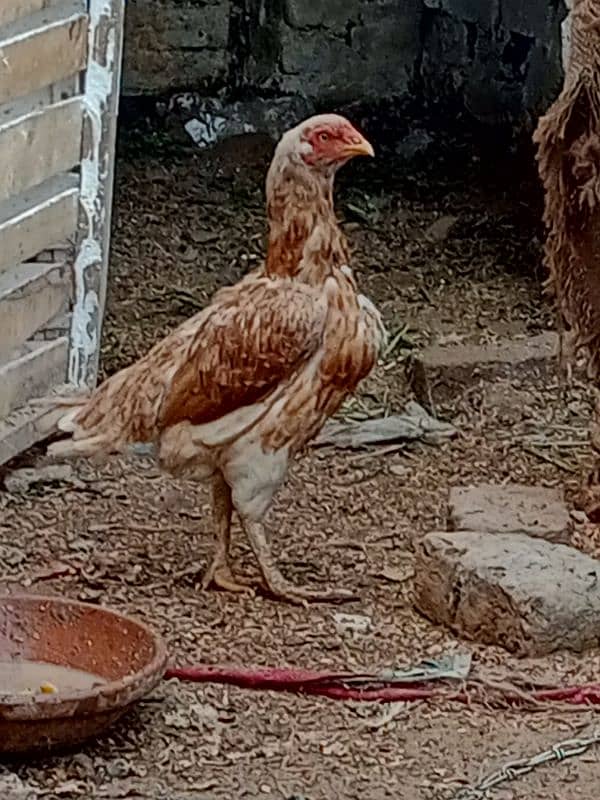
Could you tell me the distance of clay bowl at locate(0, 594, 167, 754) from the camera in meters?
3.09

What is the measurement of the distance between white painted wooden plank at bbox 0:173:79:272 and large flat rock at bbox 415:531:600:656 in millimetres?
1356

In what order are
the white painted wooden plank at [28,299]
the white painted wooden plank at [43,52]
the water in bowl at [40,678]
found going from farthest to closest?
1. the white painted wooden plank at [28,299]
2. the white painted wooden plank at [43,52]
3. the water in bowl at [40,678]

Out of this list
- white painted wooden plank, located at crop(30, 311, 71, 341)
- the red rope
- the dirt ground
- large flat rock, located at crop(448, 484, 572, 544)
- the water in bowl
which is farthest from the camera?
white painted wooden plank, located at crop(30, 311, 71, 341)

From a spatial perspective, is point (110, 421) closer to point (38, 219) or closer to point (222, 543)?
point (222, 543)

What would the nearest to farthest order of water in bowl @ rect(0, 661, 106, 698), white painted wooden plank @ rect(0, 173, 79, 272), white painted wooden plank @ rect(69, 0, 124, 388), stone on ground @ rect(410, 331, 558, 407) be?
1. water in bowl @ rect(0, 661, 106, 698)
2. white painted wooden plank @ rect(0, 173, 79, 272)
3. white painted wooden plank @ rect(69, 0, 124, 388)
4. stone on ground @ rect(410, 331, 558, 407)

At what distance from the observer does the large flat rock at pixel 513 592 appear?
3748mm

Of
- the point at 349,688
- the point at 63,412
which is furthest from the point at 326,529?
the point at 349,688

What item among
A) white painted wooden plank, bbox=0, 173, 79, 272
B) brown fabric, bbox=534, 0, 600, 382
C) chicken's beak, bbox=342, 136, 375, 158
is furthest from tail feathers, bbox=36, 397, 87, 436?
brown fabric, bbox=534, 0, 600, 382

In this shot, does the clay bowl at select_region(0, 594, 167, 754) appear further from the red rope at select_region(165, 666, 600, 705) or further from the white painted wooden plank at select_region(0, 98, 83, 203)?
the white painted wooden plank at select_region(0, 98, 83, 203)

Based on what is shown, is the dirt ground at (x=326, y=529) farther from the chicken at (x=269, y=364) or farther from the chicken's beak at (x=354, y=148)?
the chicken's beak at (x=354, y=148)

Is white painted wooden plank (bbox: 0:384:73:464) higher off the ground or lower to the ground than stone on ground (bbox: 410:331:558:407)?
higher

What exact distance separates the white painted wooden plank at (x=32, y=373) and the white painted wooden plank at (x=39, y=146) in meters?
0.48

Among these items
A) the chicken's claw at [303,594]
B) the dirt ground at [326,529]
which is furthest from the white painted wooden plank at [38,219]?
the chicken's claw at [303,594]

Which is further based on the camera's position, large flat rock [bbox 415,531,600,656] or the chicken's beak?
the chicken's beak
